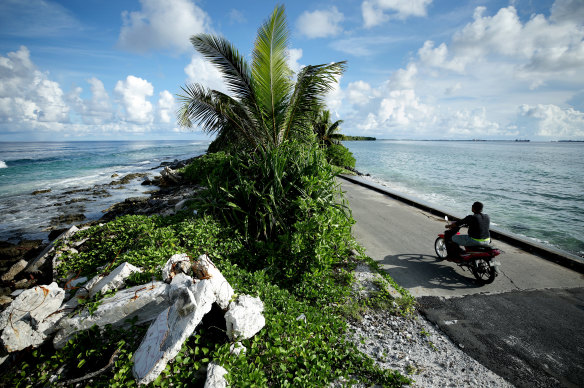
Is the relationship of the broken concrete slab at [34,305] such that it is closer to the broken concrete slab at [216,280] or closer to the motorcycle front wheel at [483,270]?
the broken concrete slab at [216,280]

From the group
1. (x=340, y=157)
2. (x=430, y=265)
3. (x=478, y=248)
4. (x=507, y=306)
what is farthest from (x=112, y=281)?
(x=340, y=157)

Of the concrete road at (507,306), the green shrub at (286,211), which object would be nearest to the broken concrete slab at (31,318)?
the green shrub at (286,211)

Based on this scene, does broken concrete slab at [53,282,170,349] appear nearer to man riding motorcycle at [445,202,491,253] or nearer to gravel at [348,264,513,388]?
gravel at [348,264,513,388]

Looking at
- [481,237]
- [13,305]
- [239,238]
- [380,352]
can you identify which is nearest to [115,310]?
[13,305]

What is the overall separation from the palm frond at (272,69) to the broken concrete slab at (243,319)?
16.5ft

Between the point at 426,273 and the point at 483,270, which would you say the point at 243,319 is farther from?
the point at 483,270

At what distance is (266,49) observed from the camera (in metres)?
6.20

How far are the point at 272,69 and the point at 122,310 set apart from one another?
5.76 m

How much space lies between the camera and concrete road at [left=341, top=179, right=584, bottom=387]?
3045mm

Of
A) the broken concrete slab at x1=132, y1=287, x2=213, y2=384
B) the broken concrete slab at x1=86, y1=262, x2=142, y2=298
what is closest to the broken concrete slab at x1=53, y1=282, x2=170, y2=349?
the broken concrete slab at x1=86, y1=262, x2=142, y2=298

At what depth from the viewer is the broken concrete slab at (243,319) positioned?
267 cm

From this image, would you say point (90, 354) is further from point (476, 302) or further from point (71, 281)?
point (476, 302)

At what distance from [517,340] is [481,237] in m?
1.94

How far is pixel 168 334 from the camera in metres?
2.45
